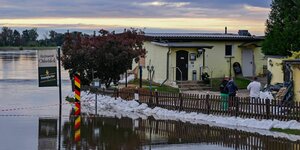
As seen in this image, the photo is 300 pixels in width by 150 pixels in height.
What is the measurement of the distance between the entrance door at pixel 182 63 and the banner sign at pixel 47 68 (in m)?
12.7

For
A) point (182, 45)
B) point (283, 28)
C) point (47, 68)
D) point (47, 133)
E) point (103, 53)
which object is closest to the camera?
point (47, 133)

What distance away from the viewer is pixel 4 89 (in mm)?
41312

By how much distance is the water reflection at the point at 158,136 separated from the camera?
1739cm

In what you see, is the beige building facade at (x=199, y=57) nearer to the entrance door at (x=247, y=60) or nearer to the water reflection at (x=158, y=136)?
the entrance door at (x=247, y=60)

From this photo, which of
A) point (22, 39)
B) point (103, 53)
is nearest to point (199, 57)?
point (103, 53)

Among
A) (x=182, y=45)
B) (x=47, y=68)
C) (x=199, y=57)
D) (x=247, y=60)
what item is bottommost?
(x=47, y=68)

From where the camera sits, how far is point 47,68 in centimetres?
2906

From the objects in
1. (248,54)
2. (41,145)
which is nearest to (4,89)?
(248,54)

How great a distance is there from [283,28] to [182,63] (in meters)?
6.97

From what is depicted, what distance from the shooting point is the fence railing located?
22.1 metres

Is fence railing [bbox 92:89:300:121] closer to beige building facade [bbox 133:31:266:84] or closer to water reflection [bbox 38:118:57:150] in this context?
water reflection [bbox 38:118:57:150]

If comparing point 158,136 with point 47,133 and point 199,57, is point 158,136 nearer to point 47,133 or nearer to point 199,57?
point 47,133

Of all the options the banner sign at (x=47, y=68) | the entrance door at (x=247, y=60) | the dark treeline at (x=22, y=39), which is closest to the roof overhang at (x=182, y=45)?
the entrance door at (x=247, y=60)

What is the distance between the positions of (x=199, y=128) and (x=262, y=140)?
328 centimetres
